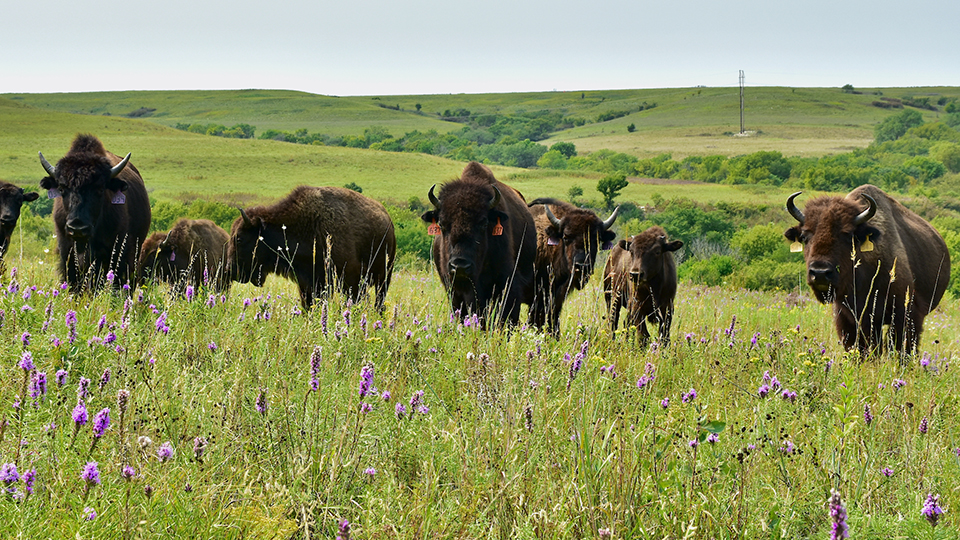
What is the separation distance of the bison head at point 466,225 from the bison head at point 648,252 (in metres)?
2.45

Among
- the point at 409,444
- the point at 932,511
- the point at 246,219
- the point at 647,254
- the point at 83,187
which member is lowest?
the point at 647,254

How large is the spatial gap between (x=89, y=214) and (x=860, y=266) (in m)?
8.72

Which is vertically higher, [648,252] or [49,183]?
[49,183]

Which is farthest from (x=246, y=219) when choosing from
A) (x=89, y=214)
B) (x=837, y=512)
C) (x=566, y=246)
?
(x=837, y=512)

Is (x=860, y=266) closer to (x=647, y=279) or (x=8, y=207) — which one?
(x=647, y=279)

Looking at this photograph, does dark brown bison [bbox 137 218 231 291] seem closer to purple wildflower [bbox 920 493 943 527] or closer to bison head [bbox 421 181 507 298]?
bison head [bbox 421 181 507 298]

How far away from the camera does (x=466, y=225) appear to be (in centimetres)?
816

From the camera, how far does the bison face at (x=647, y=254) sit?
33.8ft

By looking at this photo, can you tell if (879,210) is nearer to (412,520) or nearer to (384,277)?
(384,277)

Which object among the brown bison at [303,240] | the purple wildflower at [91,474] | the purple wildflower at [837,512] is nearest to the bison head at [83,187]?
the brown bison at [303,240]

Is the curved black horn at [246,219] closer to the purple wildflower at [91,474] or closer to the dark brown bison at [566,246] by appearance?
the dark brown bison at [566,246]

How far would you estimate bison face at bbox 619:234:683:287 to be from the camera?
1029cm

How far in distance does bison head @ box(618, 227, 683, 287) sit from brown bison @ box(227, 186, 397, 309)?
11.2 feet

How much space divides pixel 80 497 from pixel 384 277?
874cm
